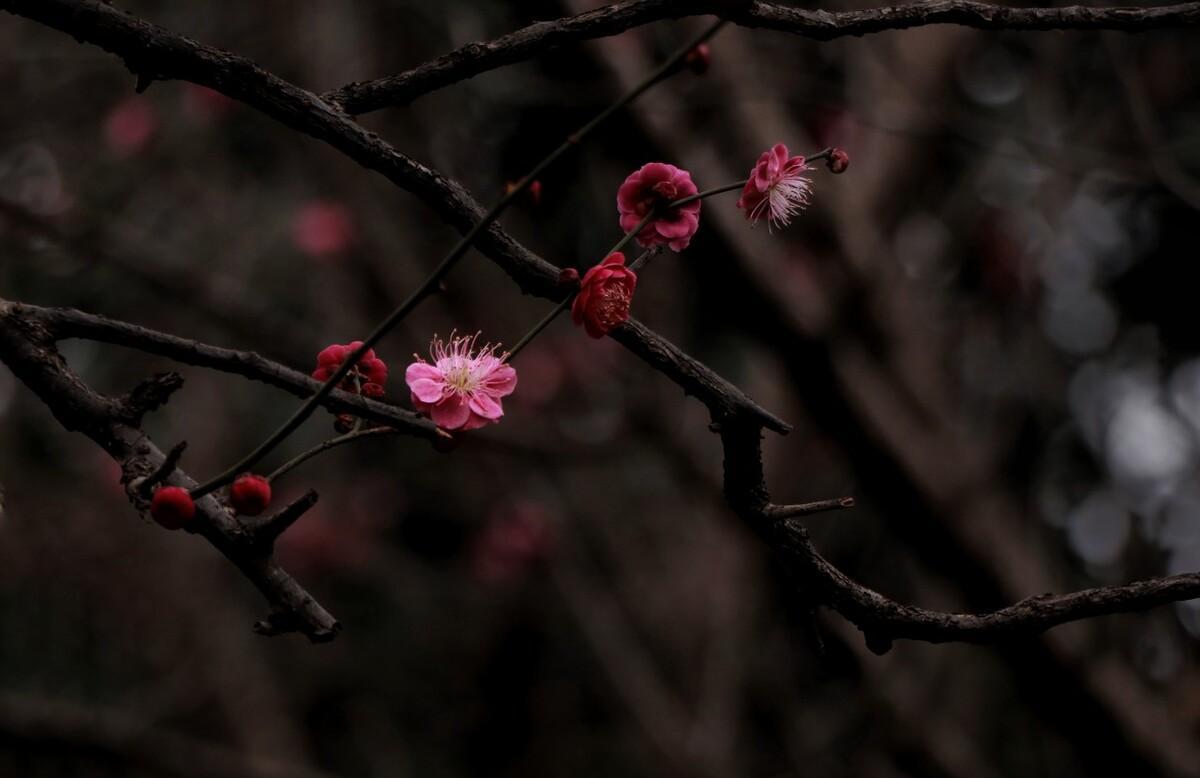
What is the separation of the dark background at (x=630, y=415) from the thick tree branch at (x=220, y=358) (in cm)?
145

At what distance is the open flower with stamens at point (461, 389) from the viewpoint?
0.94 meters

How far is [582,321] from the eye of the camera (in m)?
0.88

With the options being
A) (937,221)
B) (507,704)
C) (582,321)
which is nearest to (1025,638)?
(582,321)

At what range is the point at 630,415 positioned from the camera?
10.6ft

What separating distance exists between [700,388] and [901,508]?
218 cm

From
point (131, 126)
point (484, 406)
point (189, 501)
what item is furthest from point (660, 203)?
point (131, 126)

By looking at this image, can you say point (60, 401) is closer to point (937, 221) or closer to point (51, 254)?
point (51, 254)

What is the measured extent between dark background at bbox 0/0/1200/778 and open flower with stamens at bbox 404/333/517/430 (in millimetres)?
1301

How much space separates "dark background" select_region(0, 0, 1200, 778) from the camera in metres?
2.85

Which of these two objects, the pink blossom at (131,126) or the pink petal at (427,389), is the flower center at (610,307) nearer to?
the pink petal at (427,389)

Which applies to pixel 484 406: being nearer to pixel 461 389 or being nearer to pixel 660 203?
pixel 461 389

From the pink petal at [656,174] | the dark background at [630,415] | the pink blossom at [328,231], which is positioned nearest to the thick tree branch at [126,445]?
the pink petal at [656,174]

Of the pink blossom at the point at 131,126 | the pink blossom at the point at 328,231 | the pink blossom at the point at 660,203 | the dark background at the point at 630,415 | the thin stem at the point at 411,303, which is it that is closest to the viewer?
the thin stem at the point at 411,303

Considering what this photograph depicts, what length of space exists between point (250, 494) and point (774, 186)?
1.83 feet
